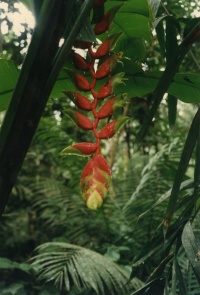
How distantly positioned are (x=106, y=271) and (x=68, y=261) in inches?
6.3

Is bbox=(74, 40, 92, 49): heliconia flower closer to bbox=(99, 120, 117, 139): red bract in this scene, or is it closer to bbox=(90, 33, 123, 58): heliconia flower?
bbox=(90, 33, 123, 58): heliconia flower

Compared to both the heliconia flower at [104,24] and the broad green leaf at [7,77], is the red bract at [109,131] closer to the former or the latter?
the heliconia flower at [104,24]

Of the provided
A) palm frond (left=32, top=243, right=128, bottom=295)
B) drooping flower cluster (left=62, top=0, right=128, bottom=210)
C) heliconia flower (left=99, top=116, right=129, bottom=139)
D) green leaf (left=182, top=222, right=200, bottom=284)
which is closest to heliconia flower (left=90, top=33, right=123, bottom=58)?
drooping flower cluster (left=62, top=0, right=128, bottom=210)

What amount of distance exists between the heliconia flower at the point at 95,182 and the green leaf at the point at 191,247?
26 cm

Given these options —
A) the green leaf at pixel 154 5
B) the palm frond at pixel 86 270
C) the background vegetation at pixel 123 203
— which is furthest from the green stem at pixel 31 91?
the palm frond at pixel 86 270

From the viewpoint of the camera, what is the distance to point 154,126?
116 inches

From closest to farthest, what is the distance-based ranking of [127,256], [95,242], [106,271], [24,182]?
[106,271], [127,256], [95,242], [24,182]

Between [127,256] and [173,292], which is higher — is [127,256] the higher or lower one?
the lower one

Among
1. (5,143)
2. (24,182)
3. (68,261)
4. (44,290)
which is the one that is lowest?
(24,182)

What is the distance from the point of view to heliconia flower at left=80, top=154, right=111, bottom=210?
1.55 ft

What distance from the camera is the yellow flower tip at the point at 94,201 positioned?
0.47 meters

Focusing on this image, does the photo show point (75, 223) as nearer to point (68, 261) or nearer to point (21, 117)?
point (68, 261)

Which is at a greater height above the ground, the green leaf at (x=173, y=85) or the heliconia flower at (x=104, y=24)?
the heliconia flower at (x=104, y=24)

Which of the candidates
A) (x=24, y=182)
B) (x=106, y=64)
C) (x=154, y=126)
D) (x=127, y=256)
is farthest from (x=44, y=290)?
(x=154, y=126)
